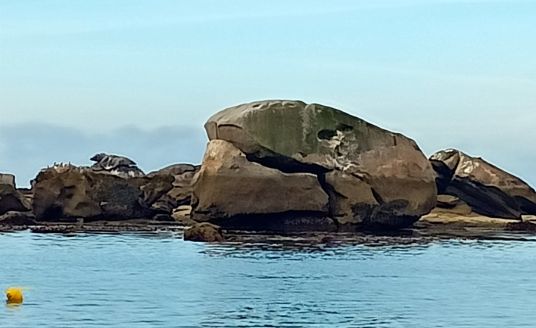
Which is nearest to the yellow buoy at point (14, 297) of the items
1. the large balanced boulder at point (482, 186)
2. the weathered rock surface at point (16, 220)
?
the weathered rock surface at point (16, 220)

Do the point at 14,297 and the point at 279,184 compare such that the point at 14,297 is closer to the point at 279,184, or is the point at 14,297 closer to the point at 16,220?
the point at 279,184

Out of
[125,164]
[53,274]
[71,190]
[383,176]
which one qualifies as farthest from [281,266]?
[125,164]

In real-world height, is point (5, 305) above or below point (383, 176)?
below

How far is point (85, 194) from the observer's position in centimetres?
6988

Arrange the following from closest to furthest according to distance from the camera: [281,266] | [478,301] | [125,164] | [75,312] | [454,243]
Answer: [75,312], [478,301], [281,266], [454,243], [125,164]

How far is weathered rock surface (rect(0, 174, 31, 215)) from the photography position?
77.1 metres

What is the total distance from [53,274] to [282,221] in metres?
25.2

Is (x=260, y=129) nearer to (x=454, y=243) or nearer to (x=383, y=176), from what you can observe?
(x=383, y=176)

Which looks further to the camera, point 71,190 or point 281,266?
point 71,190

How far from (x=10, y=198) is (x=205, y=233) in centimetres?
2454

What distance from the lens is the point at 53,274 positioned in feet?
139

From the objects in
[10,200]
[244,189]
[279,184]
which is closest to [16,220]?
[10,200]

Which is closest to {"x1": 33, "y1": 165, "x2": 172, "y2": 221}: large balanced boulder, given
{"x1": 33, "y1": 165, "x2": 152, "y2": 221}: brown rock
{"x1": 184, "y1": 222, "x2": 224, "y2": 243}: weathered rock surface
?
{"x1": 33, "y1": 165, "x2": 152, "y2": 221}: brown rock

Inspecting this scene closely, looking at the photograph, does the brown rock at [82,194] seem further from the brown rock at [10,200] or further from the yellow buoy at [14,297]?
the yellow buoy at [14,297]
